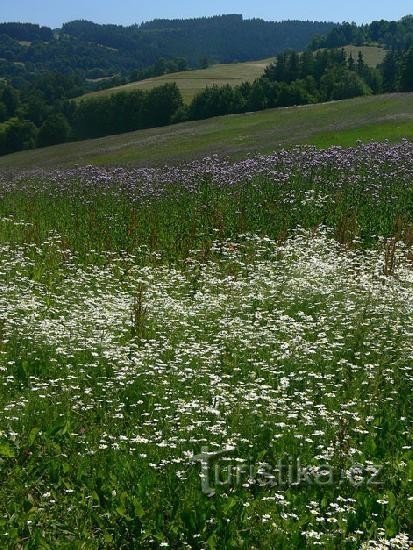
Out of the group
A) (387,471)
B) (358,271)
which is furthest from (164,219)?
(387,471)

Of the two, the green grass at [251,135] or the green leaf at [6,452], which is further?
the green grass at [251,135]

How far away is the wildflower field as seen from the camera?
5.78m

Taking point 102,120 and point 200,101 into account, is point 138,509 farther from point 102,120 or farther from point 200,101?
point 102,120

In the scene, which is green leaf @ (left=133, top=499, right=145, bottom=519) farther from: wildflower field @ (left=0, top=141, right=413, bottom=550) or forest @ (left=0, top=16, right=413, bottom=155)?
forest @ (left=0, top=16, right=413, bottom=155)

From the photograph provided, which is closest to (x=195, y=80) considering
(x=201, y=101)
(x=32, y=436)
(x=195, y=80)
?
(x=195, y=80)

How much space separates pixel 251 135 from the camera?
39.6 m

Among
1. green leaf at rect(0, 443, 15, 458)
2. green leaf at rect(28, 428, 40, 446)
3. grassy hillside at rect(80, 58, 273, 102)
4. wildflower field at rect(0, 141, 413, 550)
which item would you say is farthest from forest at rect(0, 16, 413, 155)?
green leaf at rect(0, 443, 15, 458)

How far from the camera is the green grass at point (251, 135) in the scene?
32594 mm

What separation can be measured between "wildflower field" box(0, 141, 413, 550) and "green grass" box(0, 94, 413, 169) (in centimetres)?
1331

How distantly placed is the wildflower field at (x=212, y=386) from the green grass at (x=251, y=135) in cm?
1331

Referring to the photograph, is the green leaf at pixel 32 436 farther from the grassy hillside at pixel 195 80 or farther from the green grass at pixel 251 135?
the grassy hillside at pixel 195 80

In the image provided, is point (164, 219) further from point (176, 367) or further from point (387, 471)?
point (387, 471)

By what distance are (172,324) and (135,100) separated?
102271mm

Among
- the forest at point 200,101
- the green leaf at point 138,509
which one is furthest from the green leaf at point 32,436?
the forest at point 200,101
